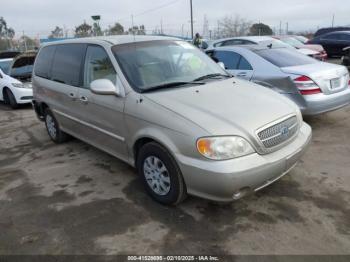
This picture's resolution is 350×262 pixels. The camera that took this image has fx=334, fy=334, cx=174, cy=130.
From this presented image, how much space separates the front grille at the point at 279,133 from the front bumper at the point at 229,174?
12cm

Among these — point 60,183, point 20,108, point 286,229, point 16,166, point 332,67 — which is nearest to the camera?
point 286,229

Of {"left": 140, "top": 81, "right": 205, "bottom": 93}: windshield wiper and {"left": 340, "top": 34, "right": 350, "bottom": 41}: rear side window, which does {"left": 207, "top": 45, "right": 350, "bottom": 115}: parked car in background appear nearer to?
{"left": 140, "top": 81, "right": 205, "bottom": 93}: windshield wiper

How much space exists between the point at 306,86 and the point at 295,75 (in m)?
0.26

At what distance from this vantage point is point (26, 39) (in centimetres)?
3316

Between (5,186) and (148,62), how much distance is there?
2494 mm

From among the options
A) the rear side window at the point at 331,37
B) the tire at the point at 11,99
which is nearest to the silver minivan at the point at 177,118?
the tire at the point at 11,99

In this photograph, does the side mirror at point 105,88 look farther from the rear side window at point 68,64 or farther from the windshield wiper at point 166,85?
the rear side window at point 68,64

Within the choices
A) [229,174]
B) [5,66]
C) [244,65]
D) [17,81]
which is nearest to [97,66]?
[229,174]

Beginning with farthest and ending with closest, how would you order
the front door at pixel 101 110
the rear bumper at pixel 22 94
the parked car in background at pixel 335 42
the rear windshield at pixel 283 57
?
the parked car in background at pixel 335 42 < the rear bumper at pixel 22 94 < the rear windshield at pixel 283 57 < the front door at pixel 101 110

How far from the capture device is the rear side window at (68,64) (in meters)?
4.70

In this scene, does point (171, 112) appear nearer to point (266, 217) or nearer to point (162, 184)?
point (162, 184)

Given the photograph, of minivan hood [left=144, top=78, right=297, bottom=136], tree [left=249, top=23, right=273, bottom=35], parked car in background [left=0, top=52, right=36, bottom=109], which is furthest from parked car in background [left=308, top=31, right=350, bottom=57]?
tree [left=249, top=23, right=273, bottom=35]

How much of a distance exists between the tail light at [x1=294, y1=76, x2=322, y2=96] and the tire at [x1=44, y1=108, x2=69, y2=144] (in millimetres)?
4049

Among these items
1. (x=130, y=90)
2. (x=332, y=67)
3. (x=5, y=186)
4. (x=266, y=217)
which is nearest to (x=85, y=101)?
(x=130, y=90)
